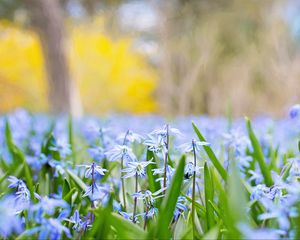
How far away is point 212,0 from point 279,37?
18.0 ft

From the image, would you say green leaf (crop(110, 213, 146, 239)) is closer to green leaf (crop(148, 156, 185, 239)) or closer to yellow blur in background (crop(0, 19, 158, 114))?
green leaf (crop(148, 156, 185, 239))

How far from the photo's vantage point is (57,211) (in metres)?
1.15

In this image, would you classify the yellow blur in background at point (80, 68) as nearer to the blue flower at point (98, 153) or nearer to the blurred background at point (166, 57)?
the blurred background at point (166, 57)

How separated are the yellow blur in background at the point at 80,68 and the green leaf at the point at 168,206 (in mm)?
15273

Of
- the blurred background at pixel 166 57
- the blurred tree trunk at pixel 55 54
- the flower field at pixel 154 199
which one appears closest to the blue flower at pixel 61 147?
the flower field at pixel 154 199

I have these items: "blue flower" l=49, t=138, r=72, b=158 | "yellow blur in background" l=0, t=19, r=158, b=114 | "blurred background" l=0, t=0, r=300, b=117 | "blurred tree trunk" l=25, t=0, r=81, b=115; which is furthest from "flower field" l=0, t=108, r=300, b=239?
"yellow blur in background" l=0, t=19, r=158, b=114

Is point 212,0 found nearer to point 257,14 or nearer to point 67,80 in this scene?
point 257,14

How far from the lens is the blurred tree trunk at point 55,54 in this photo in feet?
30.9

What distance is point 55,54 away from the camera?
32.0 feet

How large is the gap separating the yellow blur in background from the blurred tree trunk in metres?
6.05

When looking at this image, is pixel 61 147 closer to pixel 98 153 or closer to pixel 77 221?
pixel 98 153

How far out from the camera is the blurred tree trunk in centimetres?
943

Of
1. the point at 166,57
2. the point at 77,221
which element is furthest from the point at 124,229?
the point at 166,57

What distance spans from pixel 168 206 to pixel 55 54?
9.16 m
